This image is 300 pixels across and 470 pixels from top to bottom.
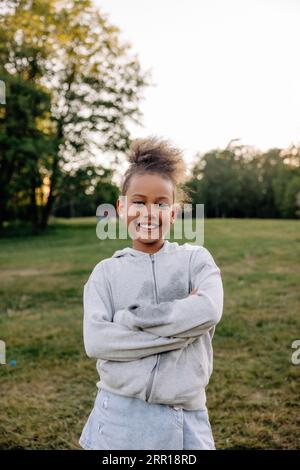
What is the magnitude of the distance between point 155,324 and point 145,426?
432 mm

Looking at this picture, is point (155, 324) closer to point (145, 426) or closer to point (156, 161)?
point (145, 426)

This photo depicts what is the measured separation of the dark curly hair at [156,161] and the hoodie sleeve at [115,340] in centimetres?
61

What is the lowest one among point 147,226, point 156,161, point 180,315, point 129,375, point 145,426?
point 145,426

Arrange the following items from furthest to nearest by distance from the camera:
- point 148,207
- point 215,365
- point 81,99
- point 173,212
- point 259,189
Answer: point 259,189
point 81,99
point 215,365
point 173,212
point 148,207

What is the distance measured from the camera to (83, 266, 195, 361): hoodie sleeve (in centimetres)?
180

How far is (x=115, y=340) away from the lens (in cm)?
182

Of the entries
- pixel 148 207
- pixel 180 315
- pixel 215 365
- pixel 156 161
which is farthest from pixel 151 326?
pixel 215 365

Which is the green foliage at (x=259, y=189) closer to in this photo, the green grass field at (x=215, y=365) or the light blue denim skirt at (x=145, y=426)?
the green grass field at (x=215, y=365)

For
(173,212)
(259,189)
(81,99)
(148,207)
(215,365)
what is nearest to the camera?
(148,207)

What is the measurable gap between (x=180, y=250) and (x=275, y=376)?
2672 mm

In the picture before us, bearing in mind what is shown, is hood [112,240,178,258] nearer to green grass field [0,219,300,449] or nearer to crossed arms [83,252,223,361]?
crossed arms [83,252,223,361]

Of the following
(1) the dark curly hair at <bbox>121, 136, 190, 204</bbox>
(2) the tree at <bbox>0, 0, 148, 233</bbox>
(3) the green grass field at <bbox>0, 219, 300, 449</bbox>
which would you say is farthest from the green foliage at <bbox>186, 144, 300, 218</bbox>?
(1) the dark curly hair at <bbox>121, 136, 190, 204</bbox>

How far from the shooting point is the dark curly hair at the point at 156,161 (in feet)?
6.82

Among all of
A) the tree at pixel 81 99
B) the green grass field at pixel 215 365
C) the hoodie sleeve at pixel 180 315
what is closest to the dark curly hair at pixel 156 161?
the hoodie sleeve at pixel 180 315
